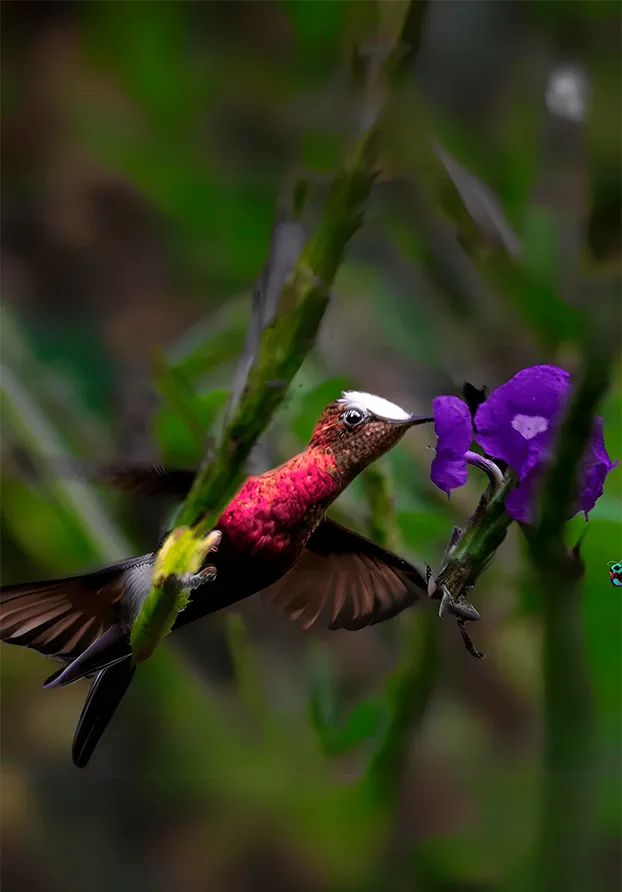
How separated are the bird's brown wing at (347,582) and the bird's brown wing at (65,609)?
0.26 ft

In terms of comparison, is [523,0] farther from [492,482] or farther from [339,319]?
[492,482]

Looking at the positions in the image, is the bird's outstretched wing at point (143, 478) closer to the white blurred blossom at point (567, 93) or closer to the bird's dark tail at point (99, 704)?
the bird's dark tail at point (99, 704)

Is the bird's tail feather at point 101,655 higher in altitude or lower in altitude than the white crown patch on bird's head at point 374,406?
lower

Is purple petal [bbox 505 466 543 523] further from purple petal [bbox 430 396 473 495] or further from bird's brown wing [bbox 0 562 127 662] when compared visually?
bird's brown wing [bbox 0 562 127 662]

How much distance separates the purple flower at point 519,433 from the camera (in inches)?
15.2

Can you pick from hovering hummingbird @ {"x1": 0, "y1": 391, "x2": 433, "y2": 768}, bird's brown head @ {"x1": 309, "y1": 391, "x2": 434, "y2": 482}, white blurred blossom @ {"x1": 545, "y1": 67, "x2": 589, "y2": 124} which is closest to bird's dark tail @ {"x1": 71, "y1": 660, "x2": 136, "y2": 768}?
hovering hummingbird @ {"x1": 0, "y1": 391, "x2": 433, "y2": 768}

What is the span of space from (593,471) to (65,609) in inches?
10.0

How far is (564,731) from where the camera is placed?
50cm

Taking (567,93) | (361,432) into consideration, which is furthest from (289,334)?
(567,93)

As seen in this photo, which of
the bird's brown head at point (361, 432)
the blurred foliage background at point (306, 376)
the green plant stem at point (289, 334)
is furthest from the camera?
the blurred foliage background at point (306, 376)

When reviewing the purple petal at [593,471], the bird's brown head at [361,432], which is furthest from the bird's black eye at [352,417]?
the purple petal at [593,471]

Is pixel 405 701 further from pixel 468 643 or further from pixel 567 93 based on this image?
pixel 567 93

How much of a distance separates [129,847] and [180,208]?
411 millimetres

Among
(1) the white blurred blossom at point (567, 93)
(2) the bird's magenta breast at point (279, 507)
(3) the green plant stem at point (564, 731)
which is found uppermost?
(1) the white blurred blossom at point (567, 93)
